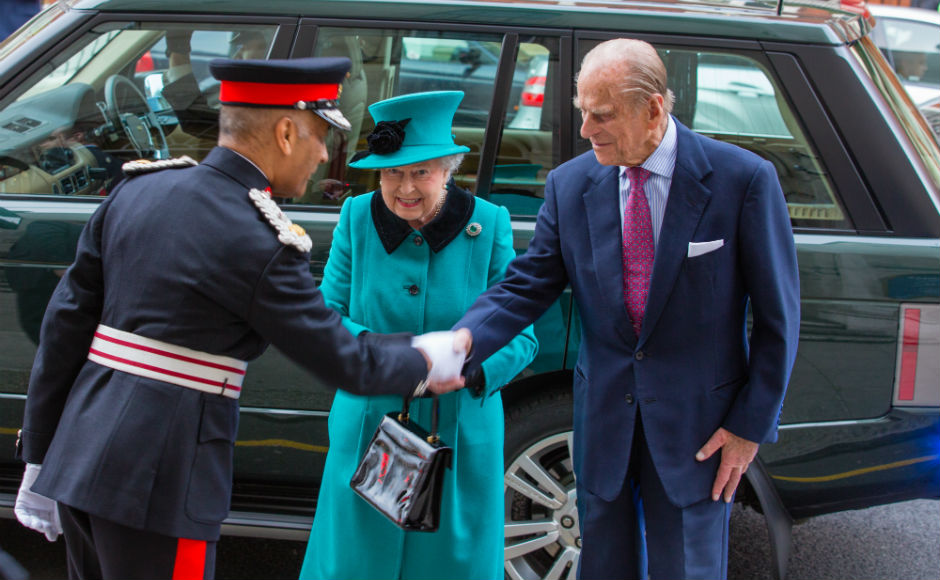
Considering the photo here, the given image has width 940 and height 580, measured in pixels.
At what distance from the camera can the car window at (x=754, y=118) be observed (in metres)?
3.08

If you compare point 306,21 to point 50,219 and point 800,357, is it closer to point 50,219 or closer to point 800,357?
point 50,219

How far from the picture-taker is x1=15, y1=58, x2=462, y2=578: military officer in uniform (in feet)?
6.41

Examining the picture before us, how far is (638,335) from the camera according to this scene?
2.40 metres

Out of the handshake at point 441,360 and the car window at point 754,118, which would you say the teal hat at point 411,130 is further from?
the car window at point 754,118

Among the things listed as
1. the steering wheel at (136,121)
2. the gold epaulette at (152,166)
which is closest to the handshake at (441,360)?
the gold epaulette at (152,166)

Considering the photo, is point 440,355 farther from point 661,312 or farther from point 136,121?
point 136,121

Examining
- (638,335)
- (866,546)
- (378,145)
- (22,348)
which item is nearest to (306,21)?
(378,145)

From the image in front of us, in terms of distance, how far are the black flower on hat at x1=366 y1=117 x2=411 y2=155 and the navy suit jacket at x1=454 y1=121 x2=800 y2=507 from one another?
0.42 meters

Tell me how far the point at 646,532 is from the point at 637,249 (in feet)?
2.41

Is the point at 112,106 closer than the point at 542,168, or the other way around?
the point at 542,168

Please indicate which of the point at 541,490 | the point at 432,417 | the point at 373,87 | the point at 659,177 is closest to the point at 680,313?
the point at 659,177

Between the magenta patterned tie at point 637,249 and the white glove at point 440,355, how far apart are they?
45 centimetres

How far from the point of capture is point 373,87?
11.2 ft

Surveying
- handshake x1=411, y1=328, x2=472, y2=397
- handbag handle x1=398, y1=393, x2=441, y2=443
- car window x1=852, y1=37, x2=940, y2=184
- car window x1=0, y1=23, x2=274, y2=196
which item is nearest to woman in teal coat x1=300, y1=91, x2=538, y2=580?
handbag handle x1=398, y1=393, x2=441, y2=443
